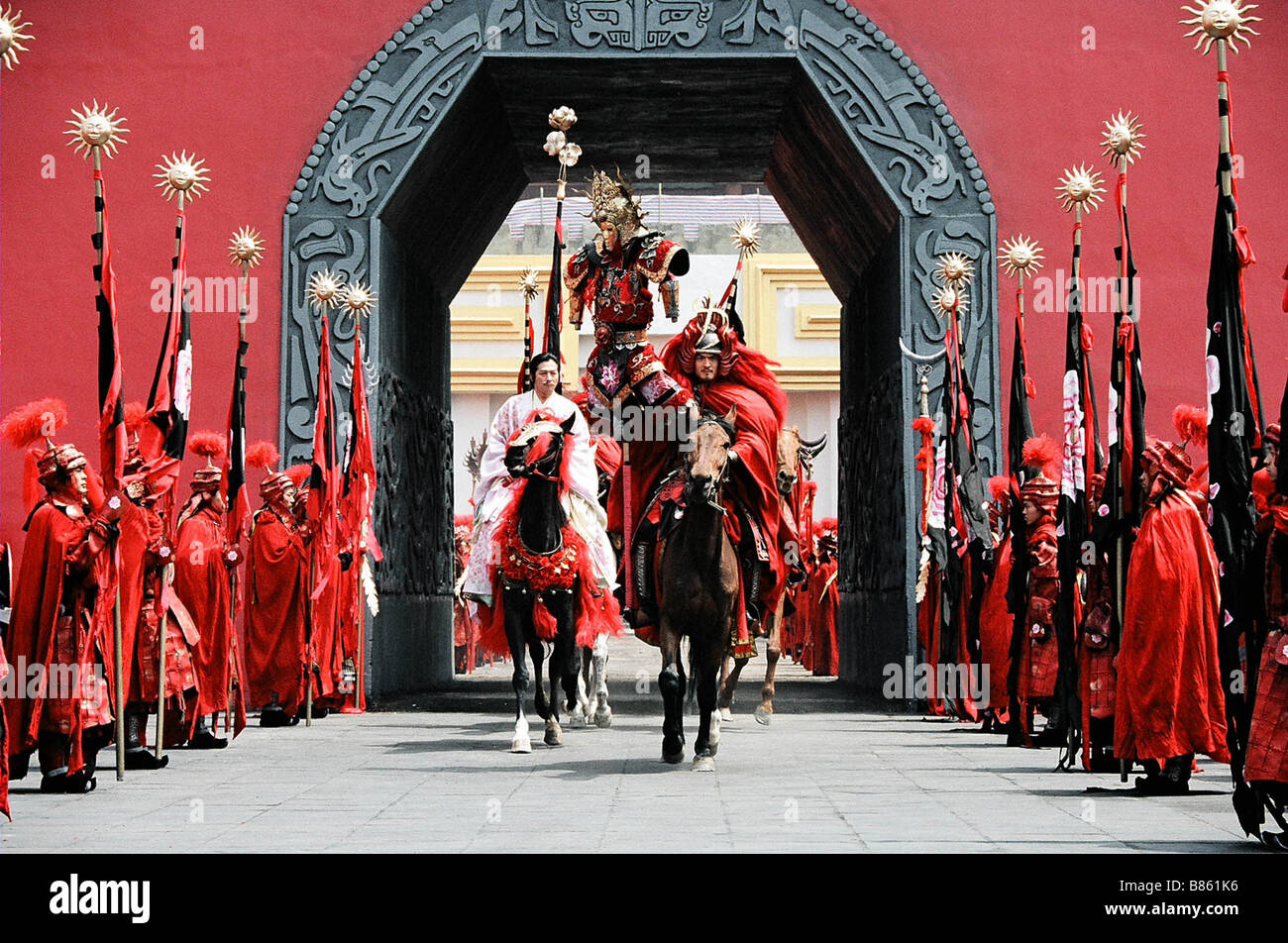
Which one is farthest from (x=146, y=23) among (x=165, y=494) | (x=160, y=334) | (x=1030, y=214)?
(x=1030, y=214)

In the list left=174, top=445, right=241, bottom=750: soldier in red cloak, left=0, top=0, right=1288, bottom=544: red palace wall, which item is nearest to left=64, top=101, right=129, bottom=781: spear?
left=174, top=445, right=241, bottom=750: soldier in red cloak

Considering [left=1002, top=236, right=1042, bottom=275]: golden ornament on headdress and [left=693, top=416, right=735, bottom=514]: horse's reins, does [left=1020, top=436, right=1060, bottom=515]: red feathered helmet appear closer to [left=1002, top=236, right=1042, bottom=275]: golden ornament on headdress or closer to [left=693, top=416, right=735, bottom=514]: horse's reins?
[left=1002, top=236, right=1042, bottom=275]: golden ornament on headdress

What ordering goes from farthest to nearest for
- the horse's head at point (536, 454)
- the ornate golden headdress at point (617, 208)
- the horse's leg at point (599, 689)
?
1. the horse's leg at point (599, 689)
2. the ornate golden headdress at point (617, 208)
3. the horse's head at point (536, 454)

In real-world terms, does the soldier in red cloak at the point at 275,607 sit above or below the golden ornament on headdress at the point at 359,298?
below

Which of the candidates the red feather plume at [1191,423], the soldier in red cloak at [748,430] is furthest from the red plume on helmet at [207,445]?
the red feather plume at [1191,423]

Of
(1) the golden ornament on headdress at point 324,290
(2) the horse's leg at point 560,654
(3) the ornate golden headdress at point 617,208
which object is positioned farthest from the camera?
(1) the golden ornament on headdress at point 324,290

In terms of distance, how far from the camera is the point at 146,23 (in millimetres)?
16062

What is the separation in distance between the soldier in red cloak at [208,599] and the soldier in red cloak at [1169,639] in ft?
20.6

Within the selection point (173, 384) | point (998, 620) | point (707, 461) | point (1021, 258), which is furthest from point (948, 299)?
point (173, 384)

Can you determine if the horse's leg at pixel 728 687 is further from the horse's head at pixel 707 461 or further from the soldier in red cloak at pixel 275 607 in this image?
the horse's head at pixel 707 461

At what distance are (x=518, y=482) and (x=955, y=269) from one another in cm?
556

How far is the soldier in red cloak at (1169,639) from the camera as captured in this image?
827 centimetres

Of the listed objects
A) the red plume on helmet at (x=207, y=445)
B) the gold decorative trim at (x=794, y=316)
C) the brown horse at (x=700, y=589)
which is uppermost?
the gold decorative trim at (x=794, y=316)
